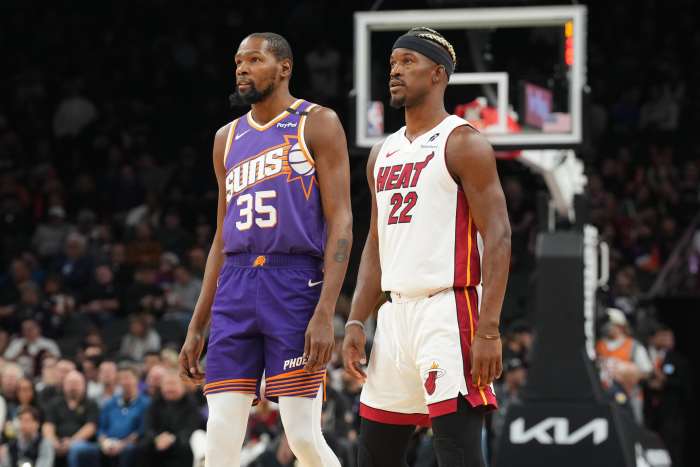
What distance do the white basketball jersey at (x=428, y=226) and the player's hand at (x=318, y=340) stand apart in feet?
0.93

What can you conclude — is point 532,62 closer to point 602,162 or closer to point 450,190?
point 450,190

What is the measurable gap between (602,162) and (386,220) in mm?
14678

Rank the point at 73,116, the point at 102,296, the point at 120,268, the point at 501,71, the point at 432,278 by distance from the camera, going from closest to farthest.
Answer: the point at 432,278
the point at 501,71
the point at 102,296
the point at 120,268
the point at 73,116

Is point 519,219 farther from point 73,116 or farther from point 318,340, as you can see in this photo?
point 318,340

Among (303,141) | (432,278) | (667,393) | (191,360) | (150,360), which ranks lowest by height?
(667,393)

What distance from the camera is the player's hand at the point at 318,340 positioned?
5.39 m

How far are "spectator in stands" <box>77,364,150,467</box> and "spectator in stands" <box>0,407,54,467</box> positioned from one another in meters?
0.31

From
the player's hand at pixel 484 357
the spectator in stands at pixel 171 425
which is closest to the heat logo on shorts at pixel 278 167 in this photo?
the player's hand at pixel 484 357

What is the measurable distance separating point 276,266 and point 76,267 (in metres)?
11.6

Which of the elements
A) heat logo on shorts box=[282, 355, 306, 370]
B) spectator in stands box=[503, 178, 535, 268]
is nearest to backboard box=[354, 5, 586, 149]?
heat logo on shorts box=[282, 355, 306, 370]

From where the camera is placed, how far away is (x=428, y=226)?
5.27 metres

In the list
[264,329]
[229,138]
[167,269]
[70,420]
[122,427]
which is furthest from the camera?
[167,269]

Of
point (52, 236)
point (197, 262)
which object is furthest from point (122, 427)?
point (52, 236)

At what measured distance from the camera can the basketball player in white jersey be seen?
507 centimetres
